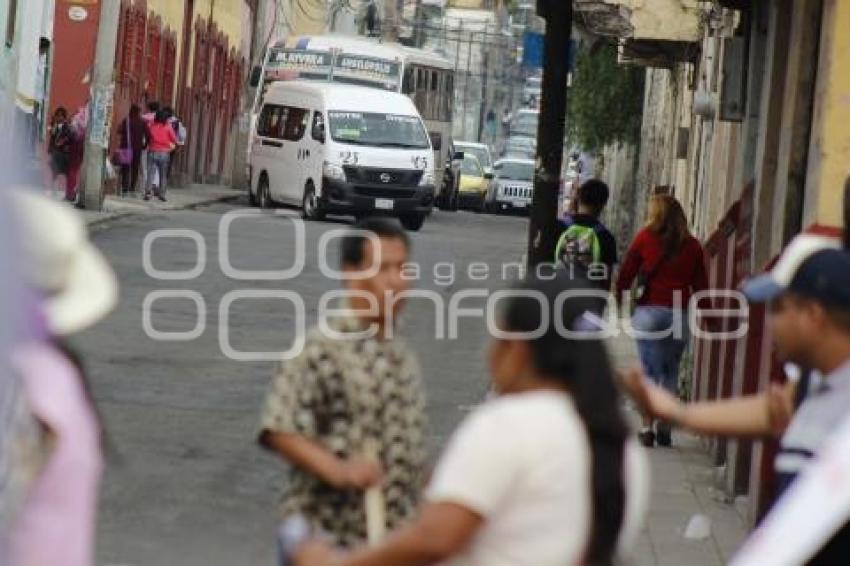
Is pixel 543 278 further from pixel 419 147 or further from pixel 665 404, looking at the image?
pixel 419 147

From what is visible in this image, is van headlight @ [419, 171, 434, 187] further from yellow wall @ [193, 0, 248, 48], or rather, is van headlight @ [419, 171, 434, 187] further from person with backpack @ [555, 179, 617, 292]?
person with backpack @ [555, 179, 617, 292]

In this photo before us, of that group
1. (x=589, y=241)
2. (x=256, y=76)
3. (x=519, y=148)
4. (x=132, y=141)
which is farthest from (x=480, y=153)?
(x=589, y=241)

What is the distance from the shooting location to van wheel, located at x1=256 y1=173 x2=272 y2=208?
4481 cm

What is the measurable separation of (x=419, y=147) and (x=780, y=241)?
30.0 meters

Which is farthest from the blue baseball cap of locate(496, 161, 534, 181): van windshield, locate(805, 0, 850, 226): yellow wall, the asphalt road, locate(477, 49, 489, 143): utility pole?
locate(477, 49, 489, 143): utility pole

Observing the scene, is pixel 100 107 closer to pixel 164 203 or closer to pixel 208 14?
pixel 164 203

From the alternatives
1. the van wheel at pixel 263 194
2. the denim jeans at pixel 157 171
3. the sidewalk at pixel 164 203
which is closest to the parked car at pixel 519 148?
the sidewalk at pixel 164 203

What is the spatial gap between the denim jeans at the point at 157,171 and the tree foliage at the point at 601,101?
722 centimetres

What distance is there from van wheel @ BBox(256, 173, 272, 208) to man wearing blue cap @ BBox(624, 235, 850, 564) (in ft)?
126

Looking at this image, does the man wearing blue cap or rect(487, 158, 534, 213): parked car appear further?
rect(487, 158, 534, 213): parked car

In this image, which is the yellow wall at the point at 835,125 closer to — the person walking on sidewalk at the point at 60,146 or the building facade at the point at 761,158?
the building facade at the point at 761,158

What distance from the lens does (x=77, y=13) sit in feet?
137

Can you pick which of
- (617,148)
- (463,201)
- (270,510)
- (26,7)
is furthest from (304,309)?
(463,201)

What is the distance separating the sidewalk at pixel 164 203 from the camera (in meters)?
35.9
